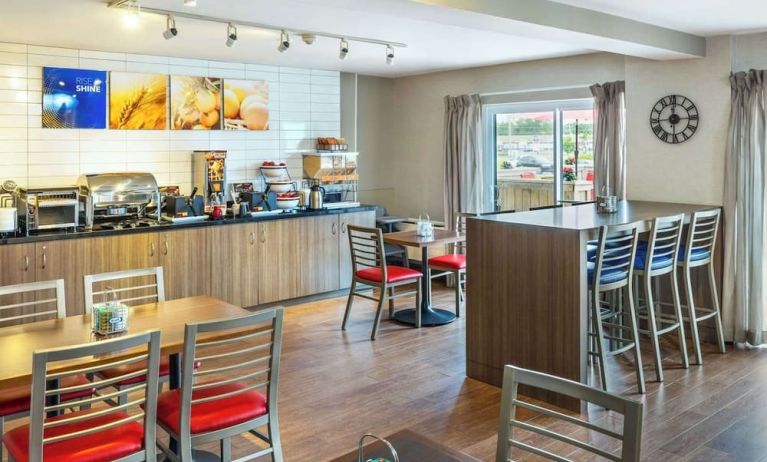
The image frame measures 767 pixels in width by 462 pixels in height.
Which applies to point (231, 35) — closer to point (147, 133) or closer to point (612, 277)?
point (147, 133)

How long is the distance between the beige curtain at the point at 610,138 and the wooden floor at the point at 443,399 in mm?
1656

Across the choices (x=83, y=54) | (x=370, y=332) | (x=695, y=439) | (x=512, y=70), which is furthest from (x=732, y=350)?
(x=83, y=54)

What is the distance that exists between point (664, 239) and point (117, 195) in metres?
4.38

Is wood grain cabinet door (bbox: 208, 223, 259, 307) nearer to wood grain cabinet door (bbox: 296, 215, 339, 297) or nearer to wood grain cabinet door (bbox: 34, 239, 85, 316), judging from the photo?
wood grain cabinet door (bbox: 296, 215, 339, 297)

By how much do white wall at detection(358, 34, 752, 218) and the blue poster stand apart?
126 inches

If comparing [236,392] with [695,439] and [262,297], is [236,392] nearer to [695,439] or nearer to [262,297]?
[695,439]

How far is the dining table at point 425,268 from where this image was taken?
595cm

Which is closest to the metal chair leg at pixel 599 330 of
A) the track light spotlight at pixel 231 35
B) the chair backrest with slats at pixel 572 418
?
the chair backrest with slats at pixel 572 418

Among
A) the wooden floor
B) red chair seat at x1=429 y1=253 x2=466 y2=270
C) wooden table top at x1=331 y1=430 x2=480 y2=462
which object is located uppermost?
red chair seat at x1=429 y1=253 x2=466 y2=270

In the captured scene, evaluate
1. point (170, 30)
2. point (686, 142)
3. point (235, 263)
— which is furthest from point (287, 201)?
point (686, 142)

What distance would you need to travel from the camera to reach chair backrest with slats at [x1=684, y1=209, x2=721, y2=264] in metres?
4.97

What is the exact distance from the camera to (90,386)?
2.44 m

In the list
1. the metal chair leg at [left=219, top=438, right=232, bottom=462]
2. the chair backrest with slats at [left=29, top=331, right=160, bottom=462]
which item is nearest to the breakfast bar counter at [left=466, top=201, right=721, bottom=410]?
the metal chair leg at [left=219, top=438, right=232, bottom=462]

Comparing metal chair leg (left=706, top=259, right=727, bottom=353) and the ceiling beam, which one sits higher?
the ceiling beam
